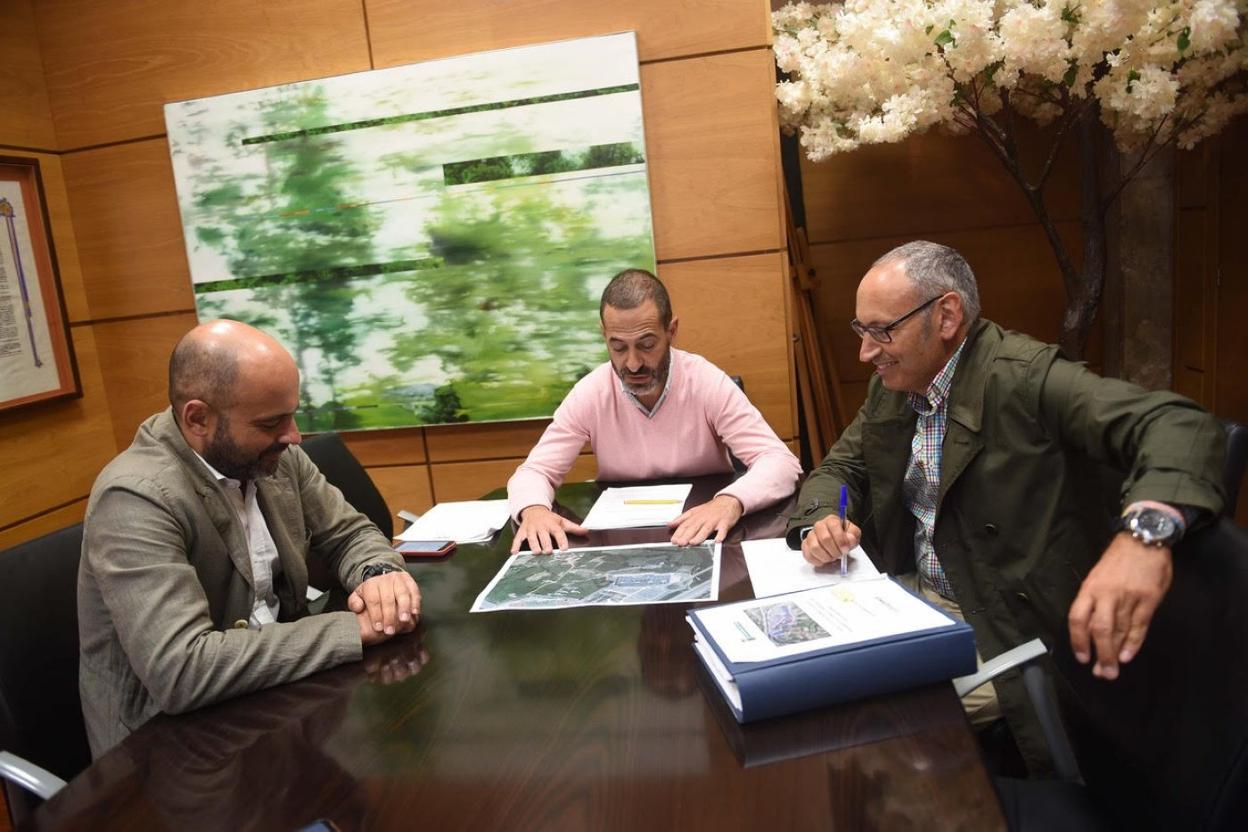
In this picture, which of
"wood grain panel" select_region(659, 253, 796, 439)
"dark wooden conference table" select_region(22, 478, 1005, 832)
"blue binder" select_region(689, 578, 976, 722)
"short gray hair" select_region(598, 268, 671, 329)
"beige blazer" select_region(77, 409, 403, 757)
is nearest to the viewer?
"dark wooden conference table" select_region(22, 478, 1005, 832)

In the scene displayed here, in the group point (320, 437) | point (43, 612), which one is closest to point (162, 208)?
point (320, 437)

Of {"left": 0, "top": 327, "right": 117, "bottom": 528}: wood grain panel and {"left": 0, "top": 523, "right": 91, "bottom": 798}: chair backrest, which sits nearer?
{"left": 0, "top": 523, "right": 91, "bottom": 798}: chair backrest

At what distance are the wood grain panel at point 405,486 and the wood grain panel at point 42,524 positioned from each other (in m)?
1.20

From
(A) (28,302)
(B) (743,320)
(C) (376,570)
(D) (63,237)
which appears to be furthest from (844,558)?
(D) (63,237)

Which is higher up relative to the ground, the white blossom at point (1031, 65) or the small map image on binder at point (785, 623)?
the white blossom at point (1031, 65)

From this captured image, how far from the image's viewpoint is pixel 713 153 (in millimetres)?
3150

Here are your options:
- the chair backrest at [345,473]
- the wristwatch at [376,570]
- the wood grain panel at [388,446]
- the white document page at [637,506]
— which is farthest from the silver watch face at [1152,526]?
the wood grain panel at [388,446]

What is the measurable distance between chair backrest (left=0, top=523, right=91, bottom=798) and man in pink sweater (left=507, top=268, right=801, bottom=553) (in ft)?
3.53

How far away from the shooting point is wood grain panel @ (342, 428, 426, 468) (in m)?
3.65

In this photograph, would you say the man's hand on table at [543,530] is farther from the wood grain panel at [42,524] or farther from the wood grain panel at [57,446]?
the wood grain panel at [57,446]

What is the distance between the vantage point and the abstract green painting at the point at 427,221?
3.22 meters

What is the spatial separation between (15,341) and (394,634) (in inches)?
116

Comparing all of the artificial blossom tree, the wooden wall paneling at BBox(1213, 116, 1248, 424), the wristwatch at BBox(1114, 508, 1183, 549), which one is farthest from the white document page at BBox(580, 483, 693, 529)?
the wooden wall paneling at BBox(1213, 116, 1248, 424)

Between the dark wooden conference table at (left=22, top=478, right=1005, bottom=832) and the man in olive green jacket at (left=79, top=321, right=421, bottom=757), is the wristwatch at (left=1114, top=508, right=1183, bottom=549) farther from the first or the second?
the man in olive green jacket at (left=79, top=321, right=421, bottom=757)
